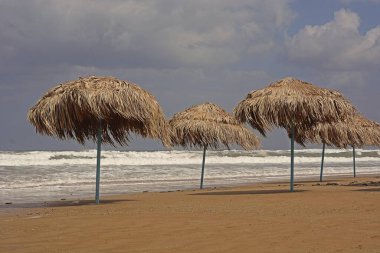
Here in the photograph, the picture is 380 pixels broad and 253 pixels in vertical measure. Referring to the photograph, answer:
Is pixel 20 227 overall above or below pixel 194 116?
below

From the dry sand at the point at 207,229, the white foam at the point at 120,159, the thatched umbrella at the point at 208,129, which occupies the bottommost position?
the dry sand at the point at 207,229

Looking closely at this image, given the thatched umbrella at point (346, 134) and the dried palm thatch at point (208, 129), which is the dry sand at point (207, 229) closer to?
the dried palm thatch at point (208, 129)

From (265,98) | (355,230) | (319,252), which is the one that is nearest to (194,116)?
(265,98)

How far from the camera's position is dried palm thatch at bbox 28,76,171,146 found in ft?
36.3

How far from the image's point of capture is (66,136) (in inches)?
487

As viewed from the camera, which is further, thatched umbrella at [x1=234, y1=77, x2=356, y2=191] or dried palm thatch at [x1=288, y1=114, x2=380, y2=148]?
dried palm thatch at [x1=288, y1=114, x2=380, y2=148]

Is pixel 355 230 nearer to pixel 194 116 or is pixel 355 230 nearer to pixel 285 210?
pixel 285 210

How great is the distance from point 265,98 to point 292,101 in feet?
1.95

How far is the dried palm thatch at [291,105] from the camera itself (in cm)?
1292

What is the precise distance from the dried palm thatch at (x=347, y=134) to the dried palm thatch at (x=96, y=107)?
31.0ft

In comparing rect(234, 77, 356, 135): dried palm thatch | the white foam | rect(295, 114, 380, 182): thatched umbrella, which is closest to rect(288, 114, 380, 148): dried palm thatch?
rect(295, 114, 380, 182): thatched umbrella

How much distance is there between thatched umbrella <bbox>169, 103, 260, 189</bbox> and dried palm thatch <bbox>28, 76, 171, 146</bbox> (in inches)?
197

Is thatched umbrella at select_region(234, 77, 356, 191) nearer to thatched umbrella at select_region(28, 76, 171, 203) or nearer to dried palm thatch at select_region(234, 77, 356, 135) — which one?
dried palm thatch at select_region(234, 77, 356, 135)

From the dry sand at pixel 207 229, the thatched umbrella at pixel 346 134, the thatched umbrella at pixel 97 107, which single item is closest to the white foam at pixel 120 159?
the thatched umbrella at pixel 346 134
